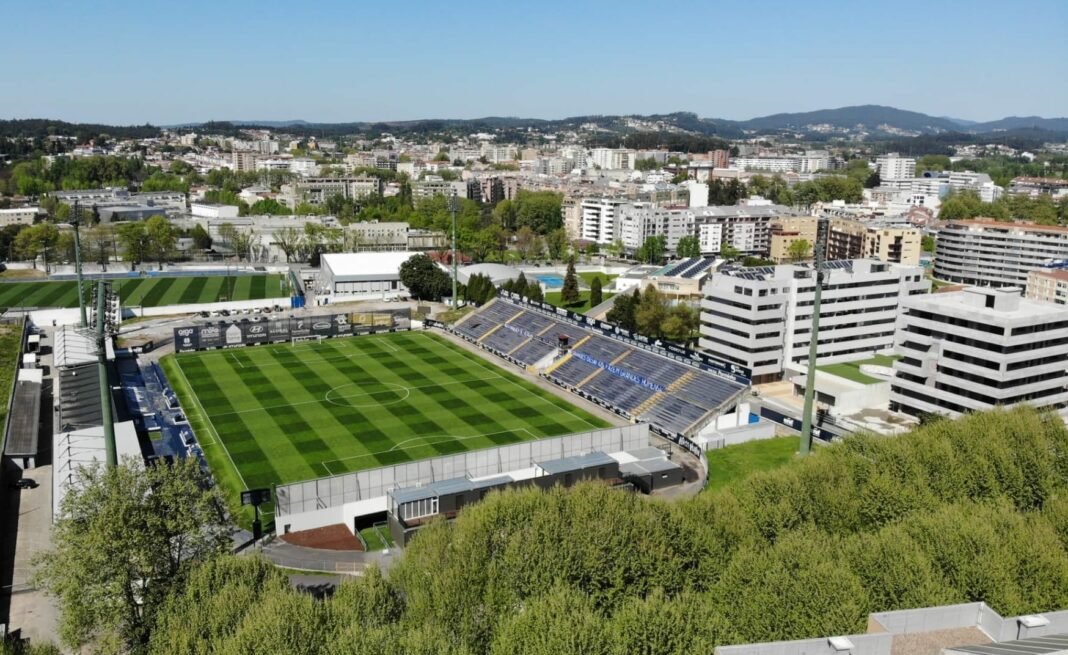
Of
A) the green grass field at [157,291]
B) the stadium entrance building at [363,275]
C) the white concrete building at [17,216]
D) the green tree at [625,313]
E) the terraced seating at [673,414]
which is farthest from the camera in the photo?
the white concrete building at [17,216]

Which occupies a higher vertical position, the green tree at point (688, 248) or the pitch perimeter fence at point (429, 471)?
the green tree at point (688, 248)

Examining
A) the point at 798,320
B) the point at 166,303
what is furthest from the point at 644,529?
the point at 166,303

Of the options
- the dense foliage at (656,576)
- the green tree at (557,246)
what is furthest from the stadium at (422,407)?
the green tree at (557,246)

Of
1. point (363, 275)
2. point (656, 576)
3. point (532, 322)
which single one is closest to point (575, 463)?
point (656, 576)

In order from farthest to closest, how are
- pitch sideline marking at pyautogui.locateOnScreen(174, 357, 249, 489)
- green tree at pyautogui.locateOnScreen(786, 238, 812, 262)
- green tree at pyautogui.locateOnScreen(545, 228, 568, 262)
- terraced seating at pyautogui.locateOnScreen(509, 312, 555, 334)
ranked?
green tree at pyautogui.locateOnScreen(545, 228, 568, 262) < green tree at pyautogui.locateOnScreen(786, 238, 812, 262) < terraced seating at pyautogui.locateOnScreen(509, 312, 555, 334) < pitch sideline marking at pyautogui.locateOnScreen(174, 357, 249, 489)

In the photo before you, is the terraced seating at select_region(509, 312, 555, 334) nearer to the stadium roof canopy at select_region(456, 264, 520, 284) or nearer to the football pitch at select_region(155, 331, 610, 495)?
the football pitch at select_region(155, 331, 610, 495)

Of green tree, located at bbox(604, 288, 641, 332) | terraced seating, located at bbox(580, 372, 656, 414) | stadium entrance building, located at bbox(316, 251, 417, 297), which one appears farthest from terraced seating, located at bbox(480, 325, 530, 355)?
stadium entrance building, located at bbox(316, 251, 417, 297)

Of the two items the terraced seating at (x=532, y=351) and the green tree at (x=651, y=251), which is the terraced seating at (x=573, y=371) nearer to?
the terraced seating at (x=532, y=351)

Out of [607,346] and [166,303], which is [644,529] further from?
[166,303]
